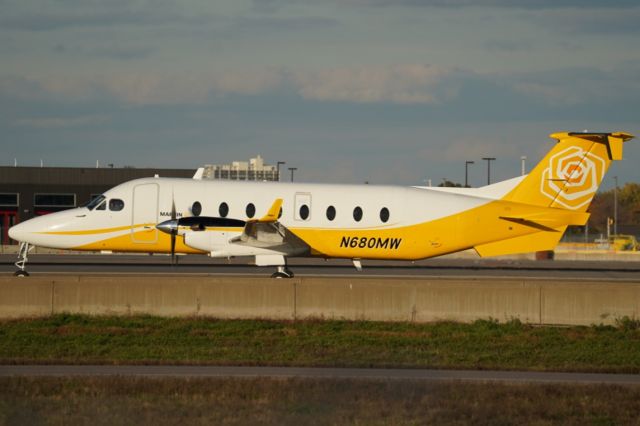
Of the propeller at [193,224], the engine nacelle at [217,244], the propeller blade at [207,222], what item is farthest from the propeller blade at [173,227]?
the engine nacelle at [217,244]

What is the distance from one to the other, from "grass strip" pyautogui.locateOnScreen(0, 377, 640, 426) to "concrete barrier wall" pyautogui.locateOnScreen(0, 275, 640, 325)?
7466mm

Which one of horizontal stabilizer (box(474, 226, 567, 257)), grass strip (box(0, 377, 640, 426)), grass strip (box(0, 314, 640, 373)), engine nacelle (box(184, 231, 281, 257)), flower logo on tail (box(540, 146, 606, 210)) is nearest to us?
grass strip (box(0, 377, 640, 426))

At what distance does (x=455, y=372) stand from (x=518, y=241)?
1802 cm

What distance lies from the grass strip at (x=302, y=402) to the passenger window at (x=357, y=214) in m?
18.4

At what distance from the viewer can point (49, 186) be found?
81438 mm

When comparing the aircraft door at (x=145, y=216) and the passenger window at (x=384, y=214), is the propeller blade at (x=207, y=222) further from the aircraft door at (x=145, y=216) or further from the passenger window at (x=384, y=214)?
the passenger window at (x=384, y=214)

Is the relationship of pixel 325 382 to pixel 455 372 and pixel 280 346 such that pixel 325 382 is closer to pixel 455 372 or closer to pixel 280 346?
pixel 455 372

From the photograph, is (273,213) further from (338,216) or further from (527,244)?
(527,244)

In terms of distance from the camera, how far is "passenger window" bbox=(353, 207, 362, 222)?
33.1 meters

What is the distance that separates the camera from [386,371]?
16.2 m

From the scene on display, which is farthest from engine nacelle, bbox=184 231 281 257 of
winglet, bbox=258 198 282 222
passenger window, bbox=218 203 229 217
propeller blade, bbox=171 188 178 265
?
winglet, bbox=258 198 282 222

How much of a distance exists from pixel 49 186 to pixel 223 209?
5299 centimetres

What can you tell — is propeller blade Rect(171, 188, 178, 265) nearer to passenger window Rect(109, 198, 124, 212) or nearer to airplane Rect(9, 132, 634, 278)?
airplane Rect(9, 132, 634, 278)

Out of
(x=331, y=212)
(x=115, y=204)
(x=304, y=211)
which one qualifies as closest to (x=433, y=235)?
(x=331, y=212)
